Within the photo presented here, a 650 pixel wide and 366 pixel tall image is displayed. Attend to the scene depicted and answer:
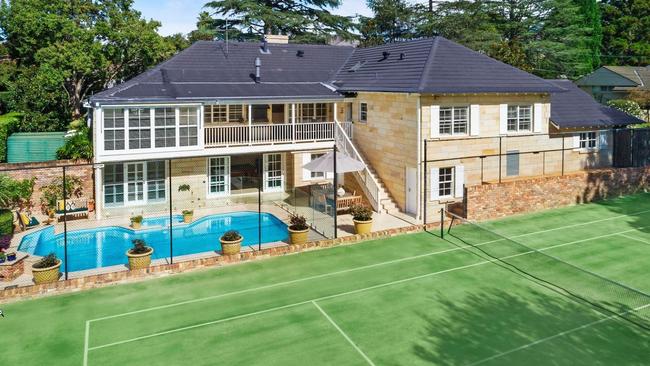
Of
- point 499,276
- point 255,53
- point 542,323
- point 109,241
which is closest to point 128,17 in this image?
point 255,53

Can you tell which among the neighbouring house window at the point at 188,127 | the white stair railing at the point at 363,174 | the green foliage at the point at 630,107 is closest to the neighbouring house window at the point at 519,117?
the white stair railing at the point at 363,174

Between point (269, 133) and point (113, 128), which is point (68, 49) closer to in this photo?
point (113, 128)

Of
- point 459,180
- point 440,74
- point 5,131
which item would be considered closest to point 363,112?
point 440,74

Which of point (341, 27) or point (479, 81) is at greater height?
point (341, 27)

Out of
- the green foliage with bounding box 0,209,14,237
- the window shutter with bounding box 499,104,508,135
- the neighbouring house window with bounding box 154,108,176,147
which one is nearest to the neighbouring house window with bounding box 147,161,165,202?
the neighbouring house window with bounding box 154,108,176,147

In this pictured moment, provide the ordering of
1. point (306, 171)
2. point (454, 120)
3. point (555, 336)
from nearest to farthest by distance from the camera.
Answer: point (555, 336) → point (454, 120) → point (306, 171)

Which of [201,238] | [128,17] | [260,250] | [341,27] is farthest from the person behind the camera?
[341,27]

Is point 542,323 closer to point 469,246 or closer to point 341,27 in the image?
point 469,246

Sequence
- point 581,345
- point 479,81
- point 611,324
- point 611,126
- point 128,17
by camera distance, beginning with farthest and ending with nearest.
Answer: point 128,17 < point 611,126 < point 479,81 < point 611,324 < point 581,345
